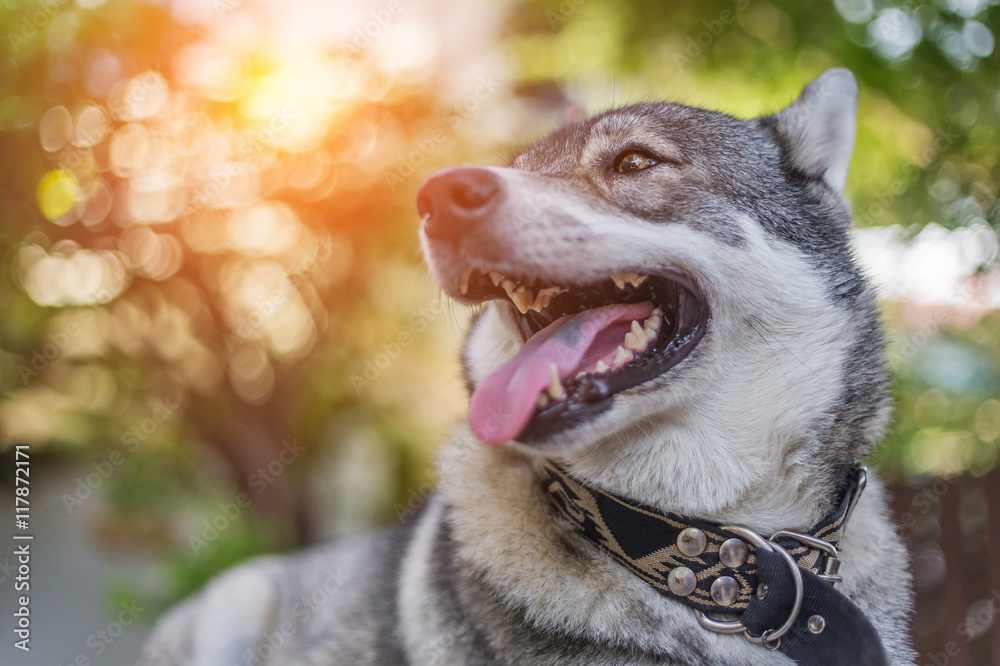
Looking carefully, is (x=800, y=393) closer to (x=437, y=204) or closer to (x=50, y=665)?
(x=437, y=204)

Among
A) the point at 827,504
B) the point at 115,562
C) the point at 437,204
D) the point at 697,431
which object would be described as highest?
the point at 437,204

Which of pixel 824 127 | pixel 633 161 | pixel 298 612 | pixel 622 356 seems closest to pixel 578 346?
pixel 622 356

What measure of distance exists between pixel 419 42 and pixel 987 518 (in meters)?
5.70

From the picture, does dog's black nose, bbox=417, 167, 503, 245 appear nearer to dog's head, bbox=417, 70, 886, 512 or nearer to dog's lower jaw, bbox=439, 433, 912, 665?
dog's head, bbox=417, 70, 886, 512

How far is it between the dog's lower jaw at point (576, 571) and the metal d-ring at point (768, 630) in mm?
24

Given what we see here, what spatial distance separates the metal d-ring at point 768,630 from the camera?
1.64 metres

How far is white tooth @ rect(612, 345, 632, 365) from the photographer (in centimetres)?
175

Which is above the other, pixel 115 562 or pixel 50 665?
pixel 50 665

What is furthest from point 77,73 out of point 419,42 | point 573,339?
point 573,339

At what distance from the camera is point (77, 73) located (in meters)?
5.00

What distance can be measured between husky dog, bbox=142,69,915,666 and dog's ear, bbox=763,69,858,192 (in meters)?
0.09

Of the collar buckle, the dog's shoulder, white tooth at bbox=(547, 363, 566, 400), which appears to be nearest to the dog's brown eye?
white tooth at bbox=(547, 363, 566, 400)

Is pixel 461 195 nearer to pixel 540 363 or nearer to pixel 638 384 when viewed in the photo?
pixel 540 363

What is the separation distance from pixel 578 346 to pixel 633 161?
0.67 m
